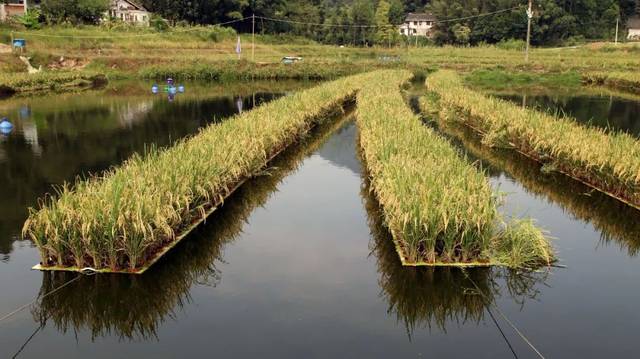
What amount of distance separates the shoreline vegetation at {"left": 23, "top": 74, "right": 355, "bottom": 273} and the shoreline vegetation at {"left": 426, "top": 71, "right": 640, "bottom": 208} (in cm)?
748

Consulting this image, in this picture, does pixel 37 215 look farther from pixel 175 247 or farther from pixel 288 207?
pixel 288 207

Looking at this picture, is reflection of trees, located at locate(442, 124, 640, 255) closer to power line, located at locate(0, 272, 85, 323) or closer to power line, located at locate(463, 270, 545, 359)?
power line, located at locate(463, 270, 545, 359)

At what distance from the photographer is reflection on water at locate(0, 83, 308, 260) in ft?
40.4

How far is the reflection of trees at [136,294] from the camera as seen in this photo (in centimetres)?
661

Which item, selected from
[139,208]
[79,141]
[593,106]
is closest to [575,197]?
[139,208]

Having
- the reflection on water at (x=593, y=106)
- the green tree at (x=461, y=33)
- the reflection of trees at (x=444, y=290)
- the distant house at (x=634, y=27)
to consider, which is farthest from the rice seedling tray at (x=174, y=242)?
the distant house at (x=634, y=27)

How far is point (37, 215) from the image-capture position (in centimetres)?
775

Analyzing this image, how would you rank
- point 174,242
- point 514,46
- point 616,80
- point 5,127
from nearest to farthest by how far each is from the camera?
point 174,242
point 5,127
point 616,80
point 514,46

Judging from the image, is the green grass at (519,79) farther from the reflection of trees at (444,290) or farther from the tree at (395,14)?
the tree at (395,14)

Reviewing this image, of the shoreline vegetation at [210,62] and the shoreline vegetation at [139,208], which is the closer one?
the shoreline vegetation at [139,208]

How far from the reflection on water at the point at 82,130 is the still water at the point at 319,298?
1633 millimetres

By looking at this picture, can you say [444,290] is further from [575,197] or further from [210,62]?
[210,62]

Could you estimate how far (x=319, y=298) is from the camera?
7332 mm

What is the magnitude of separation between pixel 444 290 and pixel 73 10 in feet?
210
